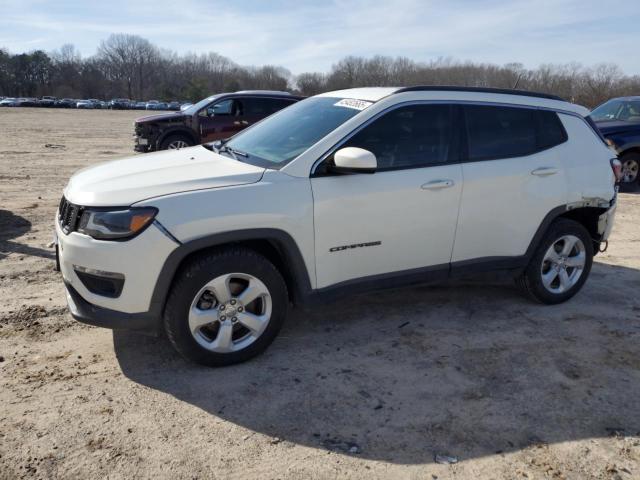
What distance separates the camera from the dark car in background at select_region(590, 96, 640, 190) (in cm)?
1034

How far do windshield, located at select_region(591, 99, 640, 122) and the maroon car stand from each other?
675cm

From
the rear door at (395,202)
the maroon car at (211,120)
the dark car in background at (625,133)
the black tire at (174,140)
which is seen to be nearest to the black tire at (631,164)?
the dark car in background at (625,133)

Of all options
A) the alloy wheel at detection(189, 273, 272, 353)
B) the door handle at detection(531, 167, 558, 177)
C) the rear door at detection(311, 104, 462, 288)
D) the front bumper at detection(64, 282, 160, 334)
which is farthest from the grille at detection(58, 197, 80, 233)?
the door handle at detection(531, 167, 558, 177)

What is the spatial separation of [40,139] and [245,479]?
65.8 ft

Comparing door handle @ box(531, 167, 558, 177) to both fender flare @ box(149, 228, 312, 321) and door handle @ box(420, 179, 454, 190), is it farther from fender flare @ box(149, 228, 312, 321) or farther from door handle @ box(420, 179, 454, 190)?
fender flare @ box(149, 228, 312, 321)

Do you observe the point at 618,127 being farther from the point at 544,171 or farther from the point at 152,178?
the point at 152,178

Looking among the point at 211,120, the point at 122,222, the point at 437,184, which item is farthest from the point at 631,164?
the point at 122,222

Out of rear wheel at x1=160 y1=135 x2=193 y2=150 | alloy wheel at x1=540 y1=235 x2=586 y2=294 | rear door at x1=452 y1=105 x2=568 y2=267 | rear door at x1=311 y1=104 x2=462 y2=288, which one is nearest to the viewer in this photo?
rear door at x1=311 y1=104 x2=462 y2=288

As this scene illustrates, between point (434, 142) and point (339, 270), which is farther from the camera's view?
point (434, 142)

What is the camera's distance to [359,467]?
2.69 meters

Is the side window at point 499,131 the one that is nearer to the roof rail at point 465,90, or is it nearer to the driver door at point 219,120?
the roof rail at point 465,90

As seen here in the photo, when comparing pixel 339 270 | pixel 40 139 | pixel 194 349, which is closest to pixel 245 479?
pixel 194 349

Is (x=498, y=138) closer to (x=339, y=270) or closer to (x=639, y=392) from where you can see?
(x=339, y=270)

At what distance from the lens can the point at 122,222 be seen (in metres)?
3.12
